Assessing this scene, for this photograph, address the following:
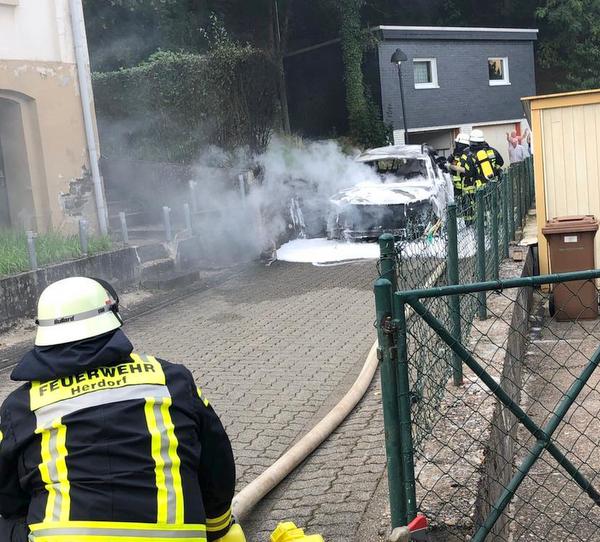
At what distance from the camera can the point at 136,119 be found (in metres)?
19.5

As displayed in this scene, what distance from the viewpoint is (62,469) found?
8.18 ft

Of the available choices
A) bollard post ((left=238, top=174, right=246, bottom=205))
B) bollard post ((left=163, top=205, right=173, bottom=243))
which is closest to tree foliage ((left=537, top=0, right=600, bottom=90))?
bollard post ((left=238, top=174, right=246, bottom=205))

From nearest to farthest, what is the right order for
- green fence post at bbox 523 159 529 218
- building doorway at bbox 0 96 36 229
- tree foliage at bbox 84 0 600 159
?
building doorway at bbox 0 96 36 229 < green fence post at bbox 523 159 529 218 < tree foliage at bbox 84 0 600 159

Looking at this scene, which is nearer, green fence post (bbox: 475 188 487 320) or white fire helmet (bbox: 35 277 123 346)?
white fire helmet (bbox: 35 277 123 346)

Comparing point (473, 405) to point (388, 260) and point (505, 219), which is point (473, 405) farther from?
point (505, 219)

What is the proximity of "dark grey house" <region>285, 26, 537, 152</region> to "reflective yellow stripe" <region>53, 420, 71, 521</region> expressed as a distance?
20.9 metres

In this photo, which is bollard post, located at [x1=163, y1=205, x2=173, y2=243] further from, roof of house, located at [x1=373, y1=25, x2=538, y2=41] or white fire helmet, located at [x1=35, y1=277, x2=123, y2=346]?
roof of house, located at [x1=373, y1=25, x2=538, y2=41]

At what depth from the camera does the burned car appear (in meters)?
14.1

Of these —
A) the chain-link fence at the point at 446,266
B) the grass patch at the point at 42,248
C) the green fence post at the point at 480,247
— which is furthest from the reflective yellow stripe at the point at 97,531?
the grass patch at the point at 42,248

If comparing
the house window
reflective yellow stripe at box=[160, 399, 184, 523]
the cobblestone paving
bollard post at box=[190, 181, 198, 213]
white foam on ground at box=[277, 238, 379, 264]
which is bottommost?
the cobblestone paving

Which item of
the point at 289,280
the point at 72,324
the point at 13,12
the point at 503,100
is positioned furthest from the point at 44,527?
the point at 503,100

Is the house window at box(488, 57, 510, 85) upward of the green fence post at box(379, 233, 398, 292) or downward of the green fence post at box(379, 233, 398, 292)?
upward

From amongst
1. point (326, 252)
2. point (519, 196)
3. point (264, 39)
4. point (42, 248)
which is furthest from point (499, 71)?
point (42, 248)

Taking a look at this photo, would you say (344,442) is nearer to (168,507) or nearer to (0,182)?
(168,507)
